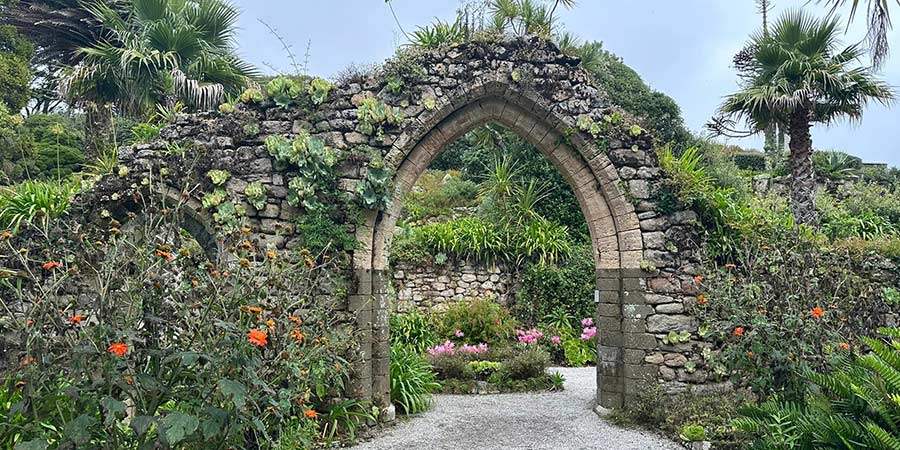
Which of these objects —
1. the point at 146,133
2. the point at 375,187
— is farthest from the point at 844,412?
the point at 146,133

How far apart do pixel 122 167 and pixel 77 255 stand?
345 centimetres

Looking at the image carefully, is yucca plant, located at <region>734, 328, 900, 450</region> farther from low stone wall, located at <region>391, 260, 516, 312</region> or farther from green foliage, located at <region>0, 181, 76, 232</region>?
low stone wall, located at <region>391, 260, 516, 312</region>

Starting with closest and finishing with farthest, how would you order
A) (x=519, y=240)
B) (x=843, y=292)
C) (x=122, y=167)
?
(x=843, y=292), (x=122, y=167), (x=519, y=240)

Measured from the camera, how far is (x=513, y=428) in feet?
20.9

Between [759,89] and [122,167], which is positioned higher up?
[759,89]

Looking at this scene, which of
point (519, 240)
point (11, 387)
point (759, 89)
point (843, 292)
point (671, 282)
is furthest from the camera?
point (519, 240)

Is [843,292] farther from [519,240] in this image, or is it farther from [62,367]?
[519,240]

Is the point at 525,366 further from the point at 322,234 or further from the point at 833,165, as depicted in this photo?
the point at 833,165

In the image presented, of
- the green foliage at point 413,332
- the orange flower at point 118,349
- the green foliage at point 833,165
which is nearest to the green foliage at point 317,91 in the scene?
the orange flower at point 118,349

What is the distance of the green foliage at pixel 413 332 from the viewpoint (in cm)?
1042

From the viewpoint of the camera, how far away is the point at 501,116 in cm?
690

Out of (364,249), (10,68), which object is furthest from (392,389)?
(10,68)

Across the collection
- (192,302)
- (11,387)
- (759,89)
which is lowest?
(11,387)

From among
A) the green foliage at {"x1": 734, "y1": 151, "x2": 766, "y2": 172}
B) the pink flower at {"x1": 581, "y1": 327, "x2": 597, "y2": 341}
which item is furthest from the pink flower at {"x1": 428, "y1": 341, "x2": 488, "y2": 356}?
the green foliage at {"x1": 734, "y1": 151, "x2": 766, "y2": 172}
